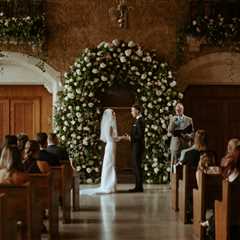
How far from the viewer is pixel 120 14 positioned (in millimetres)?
15859

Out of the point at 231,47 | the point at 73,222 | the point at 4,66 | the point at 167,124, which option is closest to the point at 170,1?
the point at 231,47

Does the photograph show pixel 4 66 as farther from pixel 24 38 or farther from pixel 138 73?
pixel 138 73

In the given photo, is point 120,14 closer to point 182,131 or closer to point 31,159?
point 182,131

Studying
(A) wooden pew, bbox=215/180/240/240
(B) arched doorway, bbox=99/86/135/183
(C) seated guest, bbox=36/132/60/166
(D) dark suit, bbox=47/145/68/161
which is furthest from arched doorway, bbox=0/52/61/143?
(A) wooden pew, bbox=215/180/240/240

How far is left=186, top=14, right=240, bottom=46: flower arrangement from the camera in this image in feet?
52.0

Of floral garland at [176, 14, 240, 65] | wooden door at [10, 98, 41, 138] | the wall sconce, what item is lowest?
wooden door at [10, 98, 41, 138]

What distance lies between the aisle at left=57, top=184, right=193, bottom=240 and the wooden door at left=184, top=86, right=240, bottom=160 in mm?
3799

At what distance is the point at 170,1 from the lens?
1633 centimetres

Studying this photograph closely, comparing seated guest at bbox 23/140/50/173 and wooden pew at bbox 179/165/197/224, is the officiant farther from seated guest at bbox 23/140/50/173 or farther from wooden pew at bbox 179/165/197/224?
seated guest at bbox 23/140/50/173

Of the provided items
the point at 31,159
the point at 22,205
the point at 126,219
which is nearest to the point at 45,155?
the point at 31,159

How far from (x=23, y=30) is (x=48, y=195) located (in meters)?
8.18

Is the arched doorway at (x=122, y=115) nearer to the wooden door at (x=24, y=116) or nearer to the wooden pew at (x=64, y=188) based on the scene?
the wooden door at (x=24, y=116)

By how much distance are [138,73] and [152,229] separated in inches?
274

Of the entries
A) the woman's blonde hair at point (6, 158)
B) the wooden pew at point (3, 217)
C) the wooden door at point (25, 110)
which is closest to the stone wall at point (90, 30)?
the wooden door at point (25, 110)
